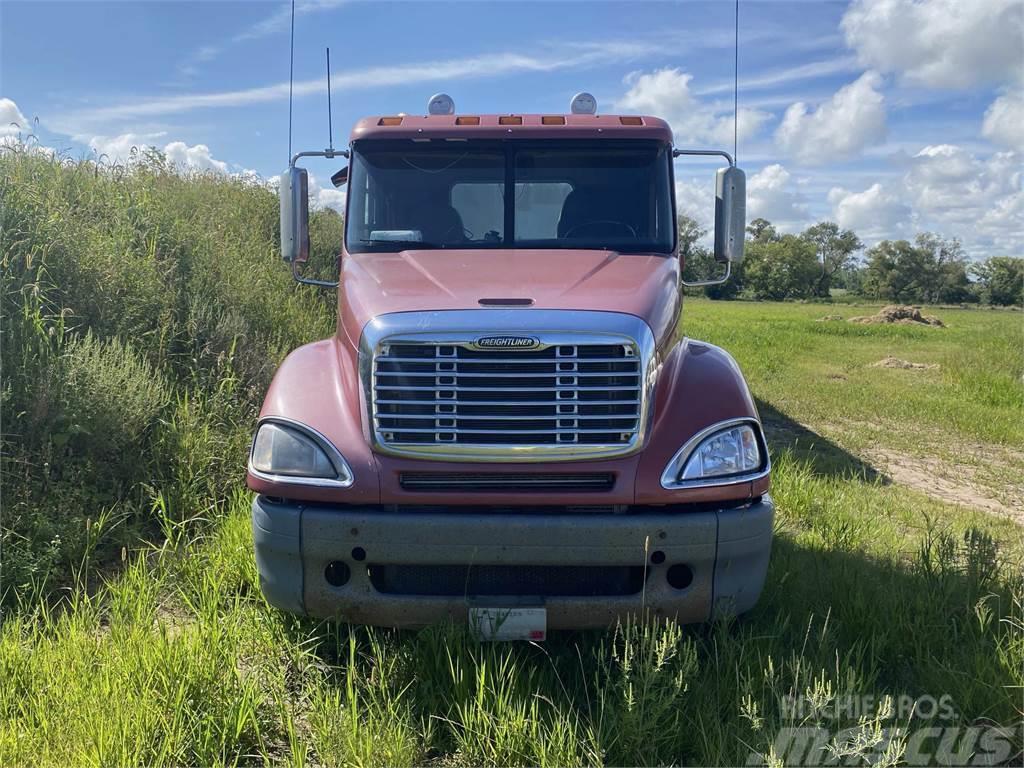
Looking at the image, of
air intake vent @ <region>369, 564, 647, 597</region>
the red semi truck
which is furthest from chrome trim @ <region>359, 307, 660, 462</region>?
air intake vent @ <region>369, 564, 647, 597</region>

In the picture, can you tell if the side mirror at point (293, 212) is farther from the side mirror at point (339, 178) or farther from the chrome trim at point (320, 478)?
the chrome trim at point (320, 478)

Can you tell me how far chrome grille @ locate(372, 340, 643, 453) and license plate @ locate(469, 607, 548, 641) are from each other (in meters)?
0.64

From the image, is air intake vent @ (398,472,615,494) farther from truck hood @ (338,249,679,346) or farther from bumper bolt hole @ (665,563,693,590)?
truck hood @ (338,249,679,346)

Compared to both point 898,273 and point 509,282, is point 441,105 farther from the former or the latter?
point 898,273

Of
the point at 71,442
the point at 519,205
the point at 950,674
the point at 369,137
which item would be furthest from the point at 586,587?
the point at 71,442

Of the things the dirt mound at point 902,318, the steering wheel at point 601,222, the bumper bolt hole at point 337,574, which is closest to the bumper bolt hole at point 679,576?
the bumper bolt hole at point 337,574

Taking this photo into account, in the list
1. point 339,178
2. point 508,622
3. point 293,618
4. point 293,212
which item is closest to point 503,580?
point 508,622

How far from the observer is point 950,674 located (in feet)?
10.4

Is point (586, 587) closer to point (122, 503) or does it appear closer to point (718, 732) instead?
point (718, 732)

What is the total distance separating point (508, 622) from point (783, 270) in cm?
7782

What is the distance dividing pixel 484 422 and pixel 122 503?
2.90m

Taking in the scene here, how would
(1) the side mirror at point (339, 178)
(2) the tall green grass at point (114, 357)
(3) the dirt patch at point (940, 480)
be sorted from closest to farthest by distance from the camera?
(2) the tall green grass at point (114, 357)
(1) the side mirror at point (339, 178)
(3) the dirt patch at point (940, 480)

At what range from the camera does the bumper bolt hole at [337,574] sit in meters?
3.11

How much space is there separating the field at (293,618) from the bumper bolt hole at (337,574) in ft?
1.00
